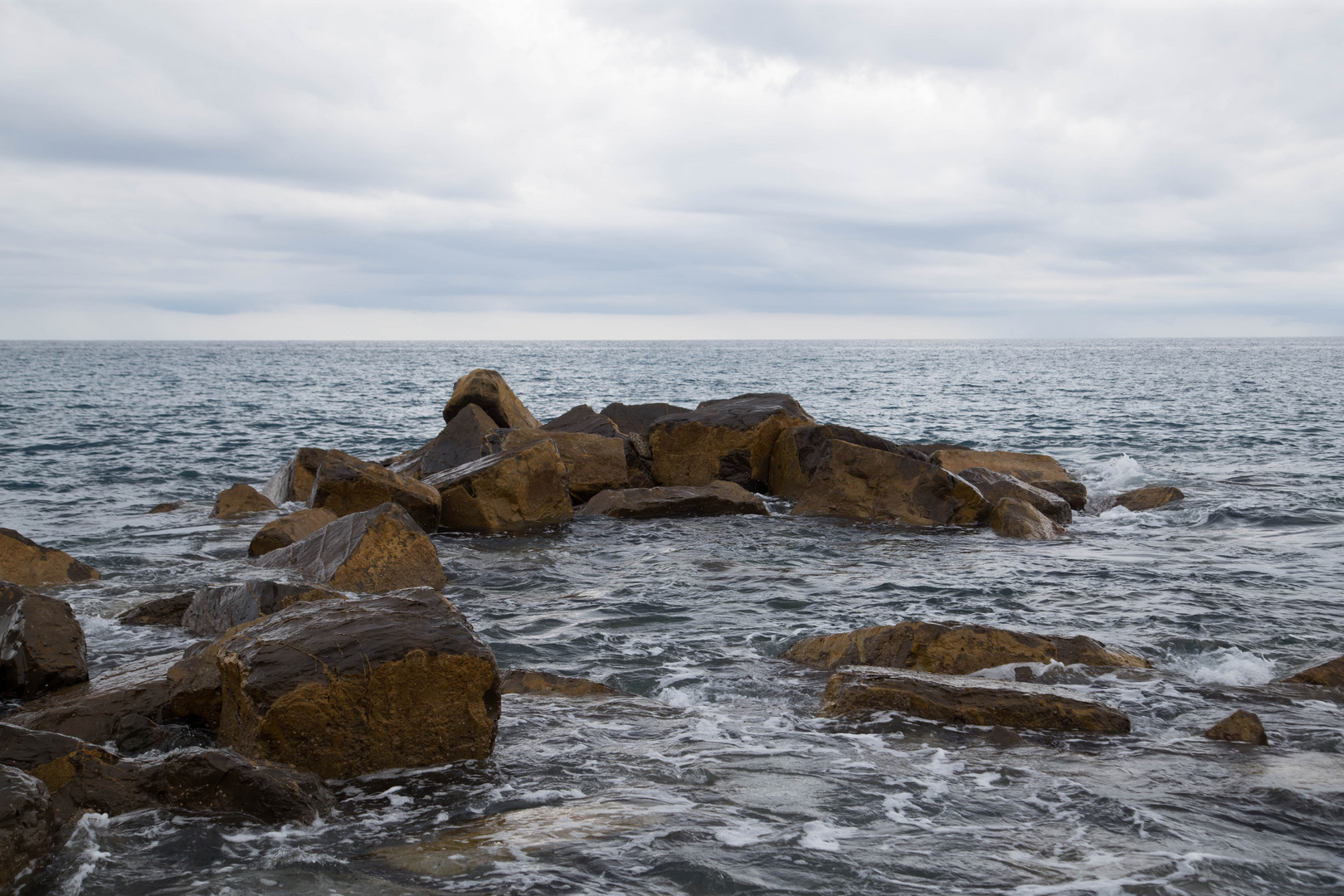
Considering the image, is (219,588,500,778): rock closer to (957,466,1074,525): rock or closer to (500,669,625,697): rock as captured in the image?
(500,669,625,697): rock

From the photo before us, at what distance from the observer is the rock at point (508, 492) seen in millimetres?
13258

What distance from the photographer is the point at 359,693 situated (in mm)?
5418

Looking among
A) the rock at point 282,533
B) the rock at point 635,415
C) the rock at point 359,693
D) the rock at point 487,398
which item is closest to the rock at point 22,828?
the rock at point 359,693

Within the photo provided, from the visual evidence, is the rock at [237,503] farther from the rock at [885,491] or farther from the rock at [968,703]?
the rock at [968,703]

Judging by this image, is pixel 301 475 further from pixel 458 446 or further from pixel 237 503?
pixel 458 446

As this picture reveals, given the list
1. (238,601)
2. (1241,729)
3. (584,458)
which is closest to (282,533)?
(238,601)

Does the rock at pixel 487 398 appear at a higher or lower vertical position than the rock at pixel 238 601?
higher

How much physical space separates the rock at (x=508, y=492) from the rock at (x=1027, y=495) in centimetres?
637

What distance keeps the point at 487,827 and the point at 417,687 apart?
1070 millimetres

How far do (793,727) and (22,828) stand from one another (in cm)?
425

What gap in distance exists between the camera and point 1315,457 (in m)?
21.1

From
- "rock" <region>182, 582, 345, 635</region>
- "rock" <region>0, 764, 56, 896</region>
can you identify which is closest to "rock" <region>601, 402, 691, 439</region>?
"rock" <region>182, 582, 345, 635</region>

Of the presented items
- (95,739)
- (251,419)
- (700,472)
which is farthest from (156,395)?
→ (95,739)

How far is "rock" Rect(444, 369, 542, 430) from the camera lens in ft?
57.6
